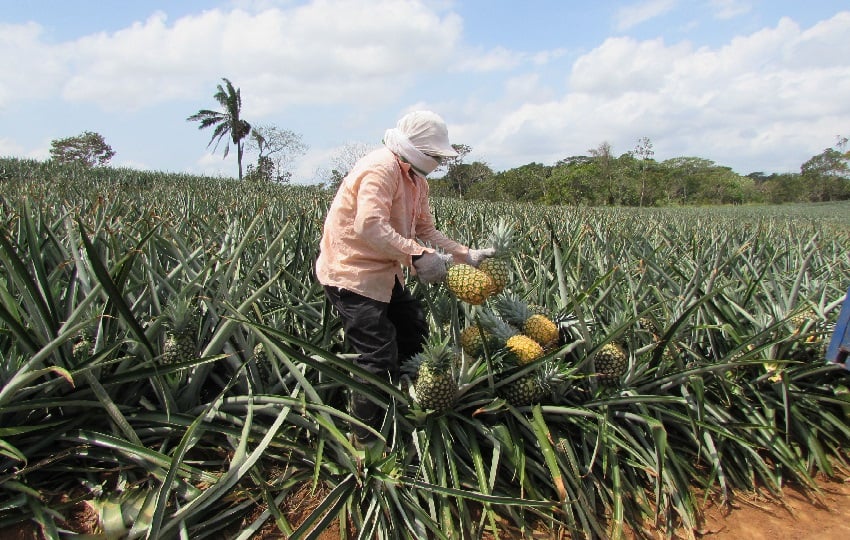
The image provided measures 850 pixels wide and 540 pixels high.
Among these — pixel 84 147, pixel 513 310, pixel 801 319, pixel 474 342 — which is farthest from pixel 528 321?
pixel 84 147

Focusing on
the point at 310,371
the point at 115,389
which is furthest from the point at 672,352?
the point at 115,389

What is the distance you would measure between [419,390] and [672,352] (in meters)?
1.07

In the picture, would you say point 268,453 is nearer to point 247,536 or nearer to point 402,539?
point 247,536

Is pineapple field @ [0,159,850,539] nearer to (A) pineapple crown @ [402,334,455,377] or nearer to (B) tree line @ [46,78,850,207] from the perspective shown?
(A) pineapple crown @ [402,334,455,377]

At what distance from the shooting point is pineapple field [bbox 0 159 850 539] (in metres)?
1.60

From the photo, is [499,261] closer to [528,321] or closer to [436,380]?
[528,321]

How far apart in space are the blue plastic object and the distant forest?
2944 centimetres

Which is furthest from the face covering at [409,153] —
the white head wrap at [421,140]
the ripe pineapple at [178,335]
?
the ripe pineapple at [178,335]

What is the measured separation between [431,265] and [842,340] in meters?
1.72

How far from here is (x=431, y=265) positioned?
185 centimetres

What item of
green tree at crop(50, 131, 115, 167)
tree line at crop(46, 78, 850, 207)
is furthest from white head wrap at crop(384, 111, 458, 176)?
green tree at crop(50, 131, 115, 167)

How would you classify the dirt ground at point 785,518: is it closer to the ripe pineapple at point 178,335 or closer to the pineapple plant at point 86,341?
the ripe pineapple at point 178,335

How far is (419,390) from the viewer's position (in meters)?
1.84

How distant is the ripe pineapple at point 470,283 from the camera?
1.78 meters
